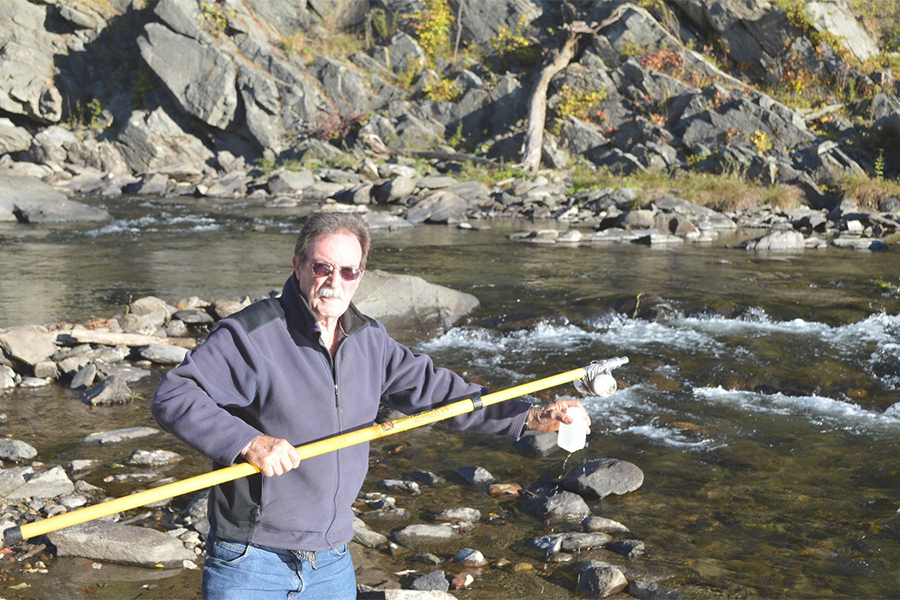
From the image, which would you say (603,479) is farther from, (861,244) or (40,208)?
(40,208)

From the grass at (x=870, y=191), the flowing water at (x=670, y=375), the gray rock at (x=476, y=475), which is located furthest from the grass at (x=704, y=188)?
the gray rock at (x=476, y=475)

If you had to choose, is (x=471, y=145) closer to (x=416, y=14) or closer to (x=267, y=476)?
(x=416, y=14)

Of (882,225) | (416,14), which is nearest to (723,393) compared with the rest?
(882,225)

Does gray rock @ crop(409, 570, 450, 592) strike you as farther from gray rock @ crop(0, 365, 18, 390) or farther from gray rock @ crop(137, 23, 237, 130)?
gray rock @ crop(137, 23, 237, 130)

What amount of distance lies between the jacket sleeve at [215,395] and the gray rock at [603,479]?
353 cm

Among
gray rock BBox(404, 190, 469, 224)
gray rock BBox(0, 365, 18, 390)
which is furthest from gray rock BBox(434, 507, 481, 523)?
gray rock BBox(404, 190, 469, 224)

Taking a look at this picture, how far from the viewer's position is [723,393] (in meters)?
8.30

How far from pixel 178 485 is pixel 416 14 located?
35074mm

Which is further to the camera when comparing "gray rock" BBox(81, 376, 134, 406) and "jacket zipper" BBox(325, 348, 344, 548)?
"gray rock" BBox(81, 376, 134, 406)

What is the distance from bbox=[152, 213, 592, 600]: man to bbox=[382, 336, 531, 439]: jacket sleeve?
14 centimetres

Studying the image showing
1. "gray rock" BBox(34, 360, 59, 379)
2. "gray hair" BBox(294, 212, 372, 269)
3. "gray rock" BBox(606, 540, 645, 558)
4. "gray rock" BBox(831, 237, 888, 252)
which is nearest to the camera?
"gray hair" BBox(294, 212, 372, 269)

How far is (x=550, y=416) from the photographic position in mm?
3219

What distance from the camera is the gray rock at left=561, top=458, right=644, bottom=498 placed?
5793 millimetres

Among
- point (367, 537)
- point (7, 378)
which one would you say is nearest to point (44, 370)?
point (7, 378)
